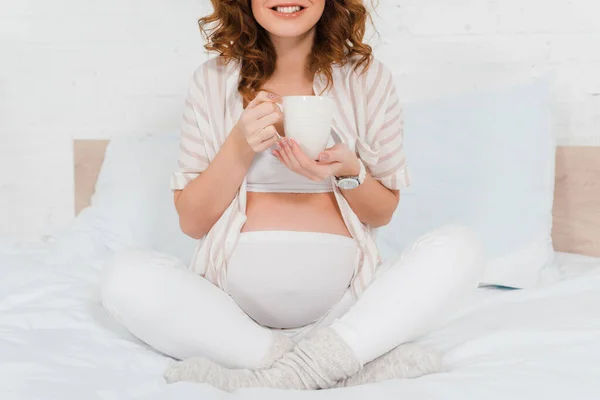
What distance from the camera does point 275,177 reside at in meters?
1.18

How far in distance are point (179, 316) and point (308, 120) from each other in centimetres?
33

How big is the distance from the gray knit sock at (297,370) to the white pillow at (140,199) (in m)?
0.63

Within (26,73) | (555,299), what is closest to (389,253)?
(555,299)

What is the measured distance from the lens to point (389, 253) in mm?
1520

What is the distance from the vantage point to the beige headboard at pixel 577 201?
1719 mm

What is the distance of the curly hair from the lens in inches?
48.3

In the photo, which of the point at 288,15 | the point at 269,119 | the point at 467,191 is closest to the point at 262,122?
the point at 269,119

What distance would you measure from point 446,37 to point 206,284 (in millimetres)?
1092

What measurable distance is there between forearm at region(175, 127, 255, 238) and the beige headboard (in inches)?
37.5

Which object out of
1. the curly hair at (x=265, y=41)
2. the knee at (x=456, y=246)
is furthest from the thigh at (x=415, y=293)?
the curly hair at (x=265, y=41)

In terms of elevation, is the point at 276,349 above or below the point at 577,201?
above

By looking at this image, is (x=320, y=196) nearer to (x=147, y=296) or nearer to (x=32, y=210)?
(x=147, y=296)

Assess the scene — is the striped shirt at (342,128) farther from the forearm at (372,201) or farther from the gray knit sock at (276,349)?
the gray knit sock at (276,349)

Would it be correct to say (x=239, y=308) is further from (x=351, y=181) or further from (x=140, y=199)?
(x=140, y=199)
